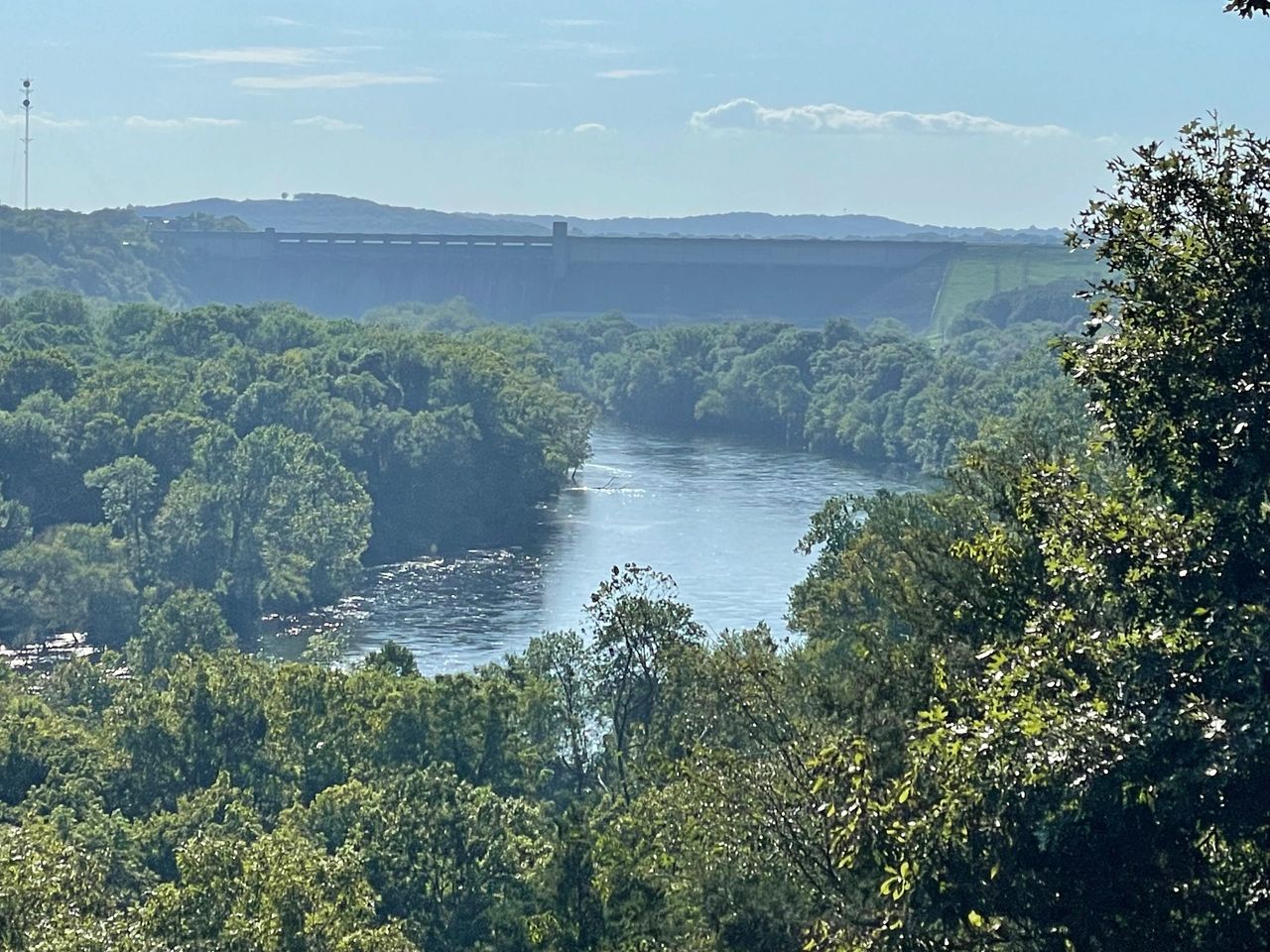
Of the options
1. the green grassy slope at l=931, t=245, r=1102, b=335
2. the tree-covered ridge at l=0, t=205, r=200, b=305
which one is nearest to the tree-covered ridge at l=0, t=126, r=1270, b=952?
the green grassy slope at l=931, t=245, r=1102, b=335

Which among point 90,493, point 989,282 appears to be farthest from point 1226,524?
point 989,282

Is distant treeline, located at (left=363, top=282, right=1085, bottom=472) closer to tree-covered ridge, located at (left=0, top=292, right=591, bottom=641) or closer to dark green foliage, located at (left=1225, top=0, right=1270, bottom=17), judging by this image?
tree-covered ridge, located at (left=0, top=292, right=591, bottom=641)

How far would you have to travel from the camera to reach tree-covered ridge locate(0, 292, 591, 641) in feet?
165

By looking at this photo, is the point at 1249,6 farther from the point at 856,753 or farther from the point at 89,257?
the point at 89,257

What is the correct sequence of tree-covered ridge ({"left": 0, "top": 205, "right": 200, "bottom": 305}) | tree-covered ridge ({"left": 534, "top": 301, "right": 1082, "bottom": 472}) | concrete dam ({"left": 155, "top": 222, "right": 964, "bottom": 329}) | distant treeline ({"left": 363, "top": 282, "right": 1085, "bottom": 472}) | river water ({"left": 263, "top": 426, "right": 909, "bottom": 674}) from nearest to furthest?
river water ({"left": 263, "top": 426, "right": 909, "bottom": 674})
tree-covered ridge ({"left": 534, "top": 301, "right": 1082, "bottom": 472})
distant treeline ({"left": 363, "top": 282, "right": 1085, "bottom": 472})
tree-covered ridge ({"left": 0, "top": 205, "right": 200, "bottom": 305})
concrete dam ({"left": 155, "top": 222, "right": 964, "bottom": 329})

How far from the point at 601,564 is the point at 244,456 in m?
A: 10.6

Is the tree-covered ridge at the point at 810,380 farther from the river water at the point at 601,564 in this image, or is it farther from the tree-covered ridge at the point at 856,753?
the tree-covered ridge at the point at 856,753

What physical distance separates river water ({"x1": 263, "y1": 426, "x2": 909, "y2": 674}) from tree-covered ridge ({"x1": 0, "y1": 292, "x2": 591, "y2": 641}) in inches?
79.8

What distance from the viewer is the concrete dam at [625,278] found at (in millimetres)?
142125

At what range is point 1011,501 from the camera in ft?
43.1

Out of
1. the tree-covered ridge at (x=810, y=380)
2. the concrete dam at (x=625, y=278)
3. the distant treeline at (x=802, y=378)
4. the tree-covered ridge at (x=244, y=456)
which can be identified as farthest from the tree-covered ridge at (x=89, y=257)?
the tree-covered ridge at (x=244, y=456)

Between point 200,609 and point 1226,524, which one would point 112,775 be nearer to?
point 200,609

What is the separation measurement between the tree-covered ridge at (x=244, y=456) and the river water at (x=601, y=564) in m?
2.03

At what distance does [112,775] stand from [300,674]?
112 inches
